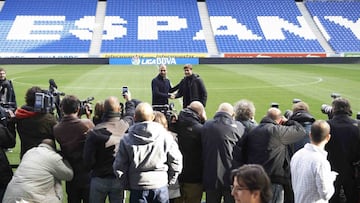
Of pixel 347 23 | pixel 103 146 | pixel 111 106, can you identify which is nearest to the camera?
pixel 103 146

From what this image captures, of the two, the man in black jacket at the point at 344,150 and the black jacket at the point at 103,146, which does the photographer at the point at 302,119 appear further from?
the black jacket at the point at 103,146

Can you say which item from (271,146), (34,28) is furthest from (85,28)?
(271,146)

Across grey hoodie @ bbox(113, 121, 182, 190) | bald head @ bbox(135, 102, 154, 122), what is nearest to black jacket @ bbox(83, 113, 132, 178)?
grey hoodie @ bbox(113, 121, 182, 190)

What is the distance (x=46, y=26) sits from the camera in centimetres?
4934

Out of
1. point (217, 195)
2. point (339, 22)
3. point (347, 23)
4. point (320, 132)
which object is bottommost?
point (217, 195)

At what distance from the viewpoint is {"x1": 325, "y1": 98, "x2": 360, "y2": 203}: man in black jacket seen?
6.08m

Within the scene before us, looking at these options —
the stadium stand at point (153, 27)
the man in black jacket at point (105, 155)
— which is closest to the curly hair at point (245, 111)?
the man in black jacket at point (105, 155)

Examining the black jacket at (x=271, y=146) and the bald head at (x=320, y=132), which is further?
the black jacket at (x=271, y=146)

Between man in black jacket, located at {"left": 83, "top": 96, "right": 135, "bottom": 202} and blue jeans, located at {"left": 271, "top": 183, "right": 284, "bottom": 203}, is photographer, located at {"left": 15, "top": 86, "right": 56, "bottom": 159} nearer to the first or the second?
man in black jacket, located at {"left": 83, "top": 96, "right": 135, "bottom": 202}

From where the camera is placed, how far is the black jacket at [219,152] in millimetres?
5883

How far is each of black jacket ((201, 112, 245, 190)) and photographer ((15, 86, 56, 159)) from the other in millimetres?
2014

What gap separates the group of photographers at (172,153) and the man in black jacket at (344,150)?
0.01 metres

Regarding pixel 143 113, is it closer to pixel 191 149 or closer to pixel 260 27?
pixel 191 149

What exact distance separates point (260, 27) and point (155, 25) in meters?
11.2
